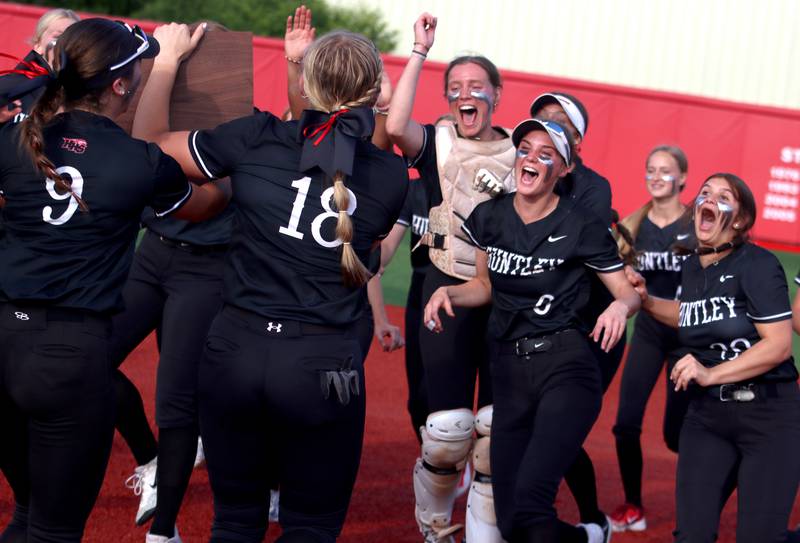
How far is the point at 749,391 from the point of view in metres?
4.79

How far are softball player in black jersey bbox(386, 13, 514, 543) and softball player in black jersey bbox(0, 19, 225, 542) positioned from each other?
1.99 metres

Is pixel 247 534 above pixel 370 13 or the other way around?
the other way around

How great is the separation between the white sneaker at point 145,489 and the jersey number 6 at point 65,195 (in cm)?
222

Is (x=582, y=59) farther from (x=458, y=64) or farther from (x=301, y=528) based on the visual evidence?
(x=301, y=528)

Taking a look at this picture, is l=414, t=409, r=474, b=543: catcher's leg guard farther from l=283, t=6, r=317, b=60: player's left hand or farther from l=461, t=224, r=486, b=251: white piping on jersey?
l=283, t=6, r=317, b=60: player's left hand

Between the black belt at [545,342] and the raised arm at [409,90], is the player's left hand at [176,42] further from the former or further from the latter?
the black belt at [545,342]

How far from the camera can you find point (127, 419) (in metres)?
5.73

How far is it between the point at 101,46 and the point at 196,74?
688 mm

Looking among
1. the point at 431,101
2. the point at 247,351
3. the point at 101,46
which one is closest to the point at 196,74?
the point at 101,46

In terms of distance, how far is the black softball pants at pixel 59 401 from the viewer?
353 cm

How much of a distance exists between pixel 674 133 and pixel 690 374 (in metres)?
12.2

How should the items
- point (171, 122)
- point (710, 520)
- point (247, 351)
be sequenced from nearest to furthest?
point (247, 351) → point (171, 122) → point (710, 520)

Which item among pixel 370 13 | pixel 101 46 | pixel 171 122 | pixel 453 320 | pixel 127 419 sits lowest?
pixel 127 419

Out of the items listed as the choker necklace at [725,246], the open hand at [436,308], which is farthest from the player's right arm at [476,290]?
the choker necklace at [725,246]
